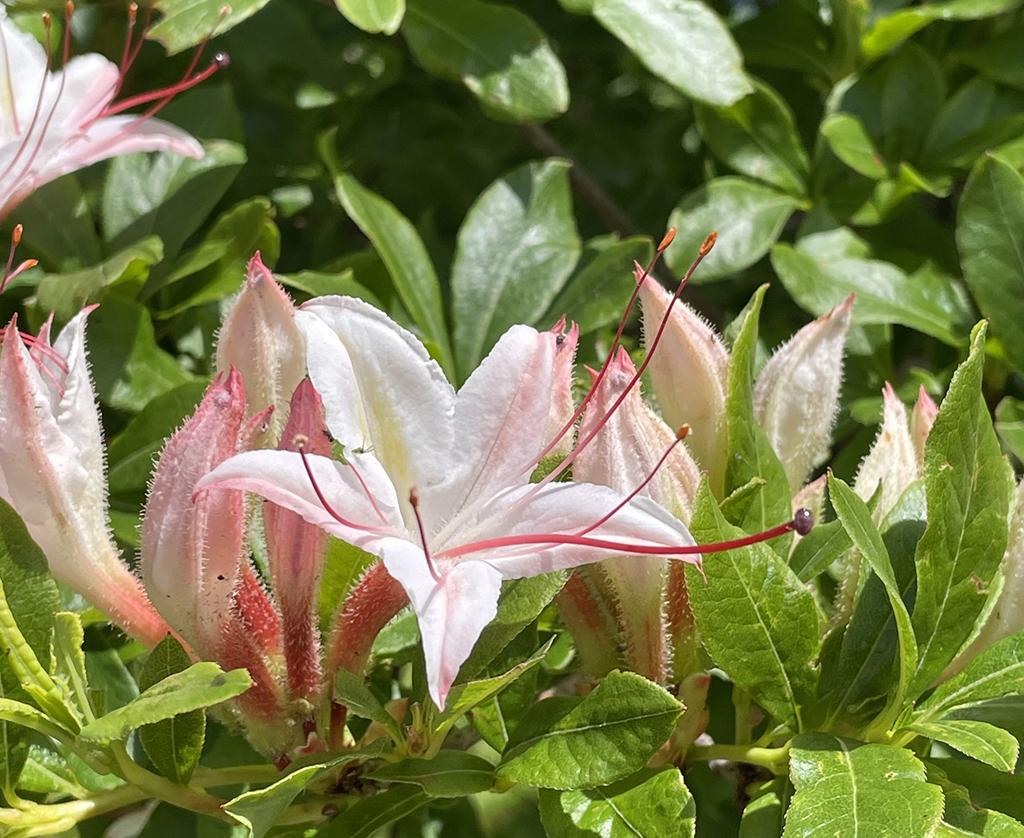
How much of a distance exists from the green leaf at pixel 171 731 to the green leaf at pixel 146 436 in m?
0.35

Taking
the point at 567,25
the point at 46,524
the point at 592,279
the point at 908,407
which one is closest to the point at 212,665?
the point at 46,524

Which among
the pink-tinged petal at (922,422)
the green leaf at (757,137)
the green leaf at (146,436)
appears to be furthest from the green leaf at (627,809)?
the green leaf at (757,137)

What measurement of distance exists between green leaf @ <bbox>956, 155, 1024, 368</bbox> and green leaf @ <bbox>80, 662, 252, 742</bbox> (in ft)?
3.07

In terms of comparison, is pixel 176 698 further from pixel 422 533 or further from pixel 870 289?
pixel 870 289

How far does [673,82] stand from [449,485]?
2.52 feet

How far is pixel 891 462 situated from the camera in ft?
3.47

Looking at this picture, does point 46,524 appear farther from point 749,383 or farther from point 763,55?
point 763,55

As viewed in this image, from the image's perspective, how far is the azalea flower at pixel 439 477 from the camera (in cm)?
80

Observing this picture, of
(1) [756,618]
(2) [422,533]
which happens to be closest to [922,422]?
(1) [756,618]

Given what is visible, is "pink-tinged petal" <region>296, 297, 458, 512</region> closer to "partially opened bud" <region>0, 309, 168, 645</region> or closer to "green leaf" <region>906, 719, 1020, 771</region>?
Answer: "partially opened bud" <region>0, 309, 168, 645</region>

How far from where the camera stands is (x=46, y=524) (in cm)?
91

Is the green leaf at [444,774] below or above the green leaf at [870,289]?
above

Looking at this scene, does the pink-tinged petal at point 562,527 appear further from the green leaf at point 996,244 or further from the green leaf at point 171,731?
the green leaf at point 996,244

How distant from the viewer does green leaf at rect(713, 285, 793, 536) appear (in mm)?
975
